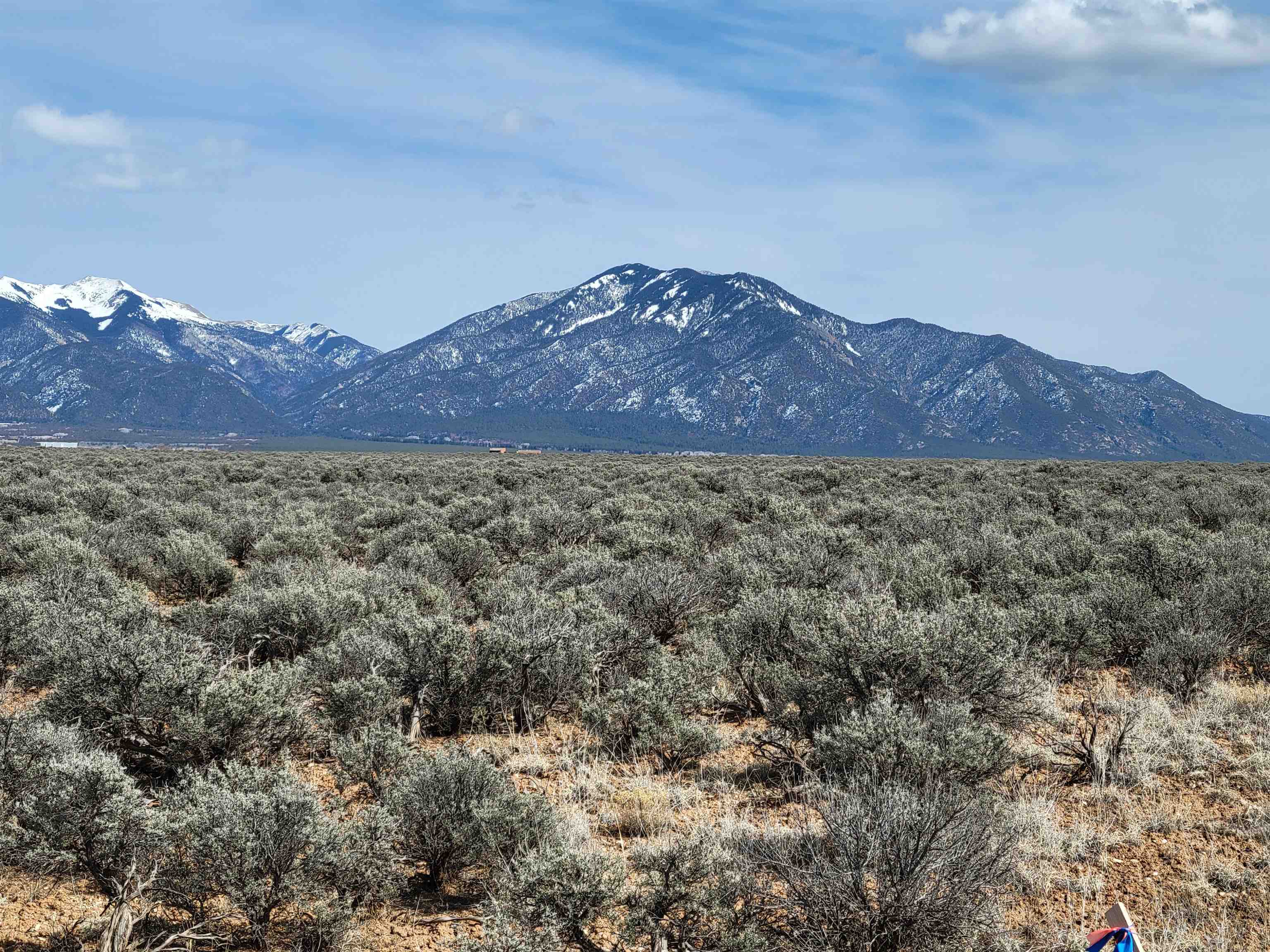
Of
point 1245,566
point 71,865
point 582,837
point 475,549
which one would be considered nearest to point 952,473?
point 1245,566

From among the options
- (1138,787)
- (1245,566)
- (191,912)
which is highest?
(1245,566)

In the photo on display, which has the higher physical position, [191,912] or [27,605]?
[27,605]

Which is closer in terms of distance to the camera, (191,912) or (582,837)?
(191,912)

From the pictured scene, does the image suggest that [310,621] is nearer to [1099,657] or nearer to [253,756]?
[253,756]

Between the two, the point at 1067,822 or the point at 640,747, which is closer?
the point at 1067,822

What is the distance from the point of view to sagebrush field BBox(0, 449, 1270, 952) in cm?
411

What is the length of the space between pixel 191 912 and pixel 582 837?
7.53ft

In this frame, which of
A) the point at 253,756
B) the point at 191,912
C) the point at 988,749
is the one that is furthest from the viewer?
the point at 253,756

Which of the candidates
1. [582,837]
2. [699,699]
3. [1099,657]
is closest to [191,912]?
[582,837]

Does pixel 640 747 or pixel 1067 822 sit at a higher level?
pixel 1067 822

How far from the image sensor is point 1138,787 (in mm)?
→ 5770

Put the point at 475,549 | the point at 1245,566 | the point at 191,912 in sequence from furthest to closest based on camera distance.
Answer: the point at 475,549, the point at 1245,566, the point at 191,912

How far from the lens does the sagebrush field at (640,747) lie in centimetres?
411

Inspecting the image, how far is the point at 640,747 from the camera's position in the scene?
6840 millimetres
